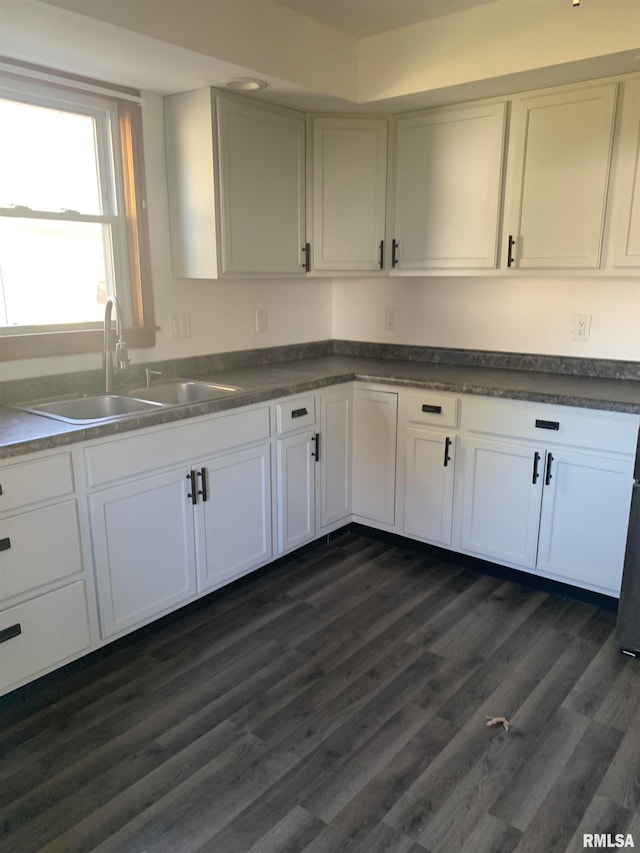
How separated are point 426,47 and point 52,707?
2939 mm

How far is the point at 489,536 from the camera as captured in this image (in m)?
2.84

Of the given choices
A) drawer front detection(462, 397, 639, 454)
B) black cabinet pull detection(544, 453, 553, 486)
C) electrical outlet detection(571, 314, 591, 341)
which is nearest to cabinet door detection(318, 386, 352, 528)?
drawer front detection(462, 397, 639, 454)

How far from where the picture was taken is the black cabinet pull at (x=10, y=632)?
1.88 metres

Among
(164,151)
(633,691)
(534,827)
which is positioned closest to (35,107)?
(164,151)

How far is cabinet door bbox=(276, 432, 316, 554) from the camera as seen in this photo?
283 centimetres

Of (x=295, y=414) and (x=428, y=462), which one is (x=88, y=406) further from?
(x=428, y=462)

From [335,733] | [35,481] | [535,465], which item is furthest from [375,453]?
[35,481]

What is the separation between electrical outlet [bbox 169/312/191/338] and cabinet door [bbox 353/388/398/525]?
0.89 m

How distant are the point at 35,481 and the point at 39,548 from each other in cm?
22

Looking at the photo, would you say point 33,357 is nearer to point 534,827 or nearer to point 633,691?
point 534,827

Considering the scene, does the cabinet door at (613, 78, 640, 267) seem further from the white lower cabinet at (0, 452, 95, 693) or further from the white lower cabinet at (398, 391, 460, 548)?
the white lower cabinet at (0, 452, 95, 693)

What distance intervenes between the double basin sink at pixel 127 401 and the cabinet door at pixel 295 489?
401 mm

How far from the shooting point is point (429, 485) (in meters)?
2.98

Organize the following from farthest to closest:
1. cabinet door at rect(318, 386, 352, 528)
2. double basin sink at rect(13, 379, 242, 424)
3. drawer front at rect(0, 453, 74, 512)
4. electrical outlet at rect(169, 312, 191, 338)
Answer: cabinet door at rect(318, 386, 352, 528), electrical outlet at rect(169, 312, 191, 338), double basin sink at rect(13, 379, 242, 424), drawer front at rect(0, 453, 74, 512)
